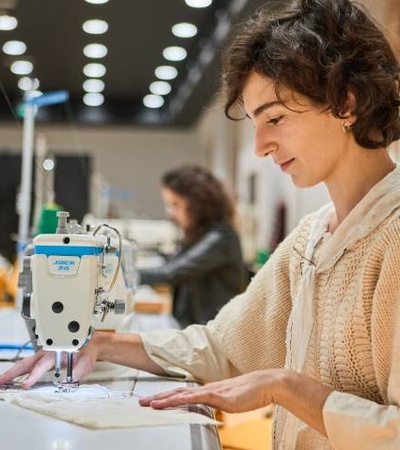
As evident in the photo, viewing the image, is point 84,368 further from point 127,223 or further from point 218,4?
point 127,223

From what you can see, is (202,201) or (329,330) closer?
(329,330)

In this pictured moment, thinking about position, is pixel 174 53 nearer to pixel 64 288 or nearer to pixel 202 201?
pixel 202 201

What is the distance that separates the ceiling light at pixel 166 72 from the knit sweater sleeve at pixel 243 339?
19.4 feet

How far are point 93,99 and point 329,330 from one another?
834 centimetres

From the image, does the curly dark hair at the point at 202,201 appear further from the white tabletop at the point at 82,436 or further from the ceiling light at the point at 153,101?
the ceiling light at the point at 153,101

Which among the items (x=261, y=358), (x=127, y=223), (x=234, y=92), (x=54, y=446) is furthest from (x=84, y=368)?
(x=127, y=223)

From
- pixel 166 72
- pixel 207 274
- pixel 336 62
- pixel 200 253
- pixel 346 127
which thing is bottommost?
pixel 207 274

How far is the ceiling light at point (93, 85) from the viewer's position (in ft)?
26.8

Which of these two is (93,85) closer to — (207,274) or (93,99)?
(93,99)

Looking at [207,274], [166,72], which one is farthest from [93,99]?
[207,274]

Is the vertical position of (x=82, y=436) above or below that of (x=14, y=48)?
below

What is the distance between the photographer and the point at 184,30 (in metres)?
6.02

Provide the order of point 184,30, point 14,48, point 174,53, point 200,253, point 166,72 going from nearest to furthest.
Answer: point 200,253, point 184,30, point 14,48, point 174,53, point 166,72

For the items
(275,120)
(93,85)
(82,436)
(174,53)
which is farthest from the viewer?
(93,85)
